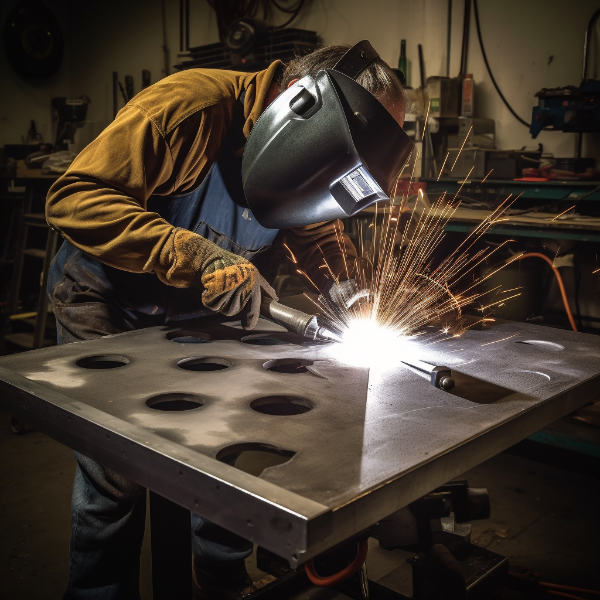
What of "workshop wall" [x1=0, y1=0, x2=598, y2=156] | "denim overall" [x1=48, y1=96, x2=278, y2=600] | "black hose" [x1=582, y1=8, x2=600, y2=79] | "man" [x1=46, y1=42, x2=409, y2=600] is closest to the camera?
"man" [x1=46, y1=42, x2=409, y2=600]

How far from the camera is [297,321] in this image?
61.9 inches

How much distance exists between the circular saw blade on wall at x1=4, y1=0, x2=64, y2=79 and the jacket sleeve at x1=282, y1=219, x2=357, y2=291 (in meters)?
5.75

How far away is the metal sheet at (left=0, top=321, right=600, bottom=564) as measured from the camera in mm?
866

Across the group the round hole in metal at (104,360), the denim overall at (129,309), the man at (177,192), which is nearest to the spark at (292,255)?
the denim overall at (129,309)

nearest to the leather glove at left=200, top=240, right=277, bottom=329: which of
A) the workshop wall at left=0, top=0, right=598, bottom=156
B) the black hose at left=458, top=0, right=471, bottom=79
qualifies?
the workshop wall at left=0, top=0, right=598, bottom=156

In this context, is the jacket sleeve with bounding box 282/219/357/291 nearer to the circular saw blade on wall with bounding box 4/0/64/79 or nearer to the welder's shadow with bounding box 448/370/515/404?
the welder's shadow with bounding box 448/370/515/404

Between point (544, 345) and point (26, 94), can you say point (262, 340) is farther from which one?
point (26, 94)

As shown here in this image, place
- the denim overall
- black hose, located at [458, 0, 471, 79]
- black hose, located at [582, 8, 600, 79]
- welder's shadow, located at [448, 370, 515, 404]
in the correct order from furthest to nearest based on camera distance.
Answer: black hose, located at [458, 0, 471, 79] → black hose, located at [582, 8, 600, 79] → the denim overall → welder's shadow, located at [448, 370, 515, 404]

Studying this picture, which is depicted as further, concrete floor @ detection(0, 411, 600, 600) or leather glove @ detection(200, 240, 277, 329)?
concrete floor @ detection(0, 411, 600, 600)

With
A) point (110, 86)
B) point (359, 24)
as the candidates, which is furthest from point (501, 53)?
point (110, 86)

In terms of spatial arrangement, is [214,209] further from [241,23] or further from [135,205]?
[241,23]

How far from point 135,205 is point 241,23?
3.74 m

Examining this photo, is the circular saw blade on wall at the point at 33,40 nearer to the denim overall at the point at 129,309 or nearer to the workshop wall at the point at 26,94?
the workshop wall at the point at 26,94

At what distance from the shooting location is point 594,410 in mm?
2916
